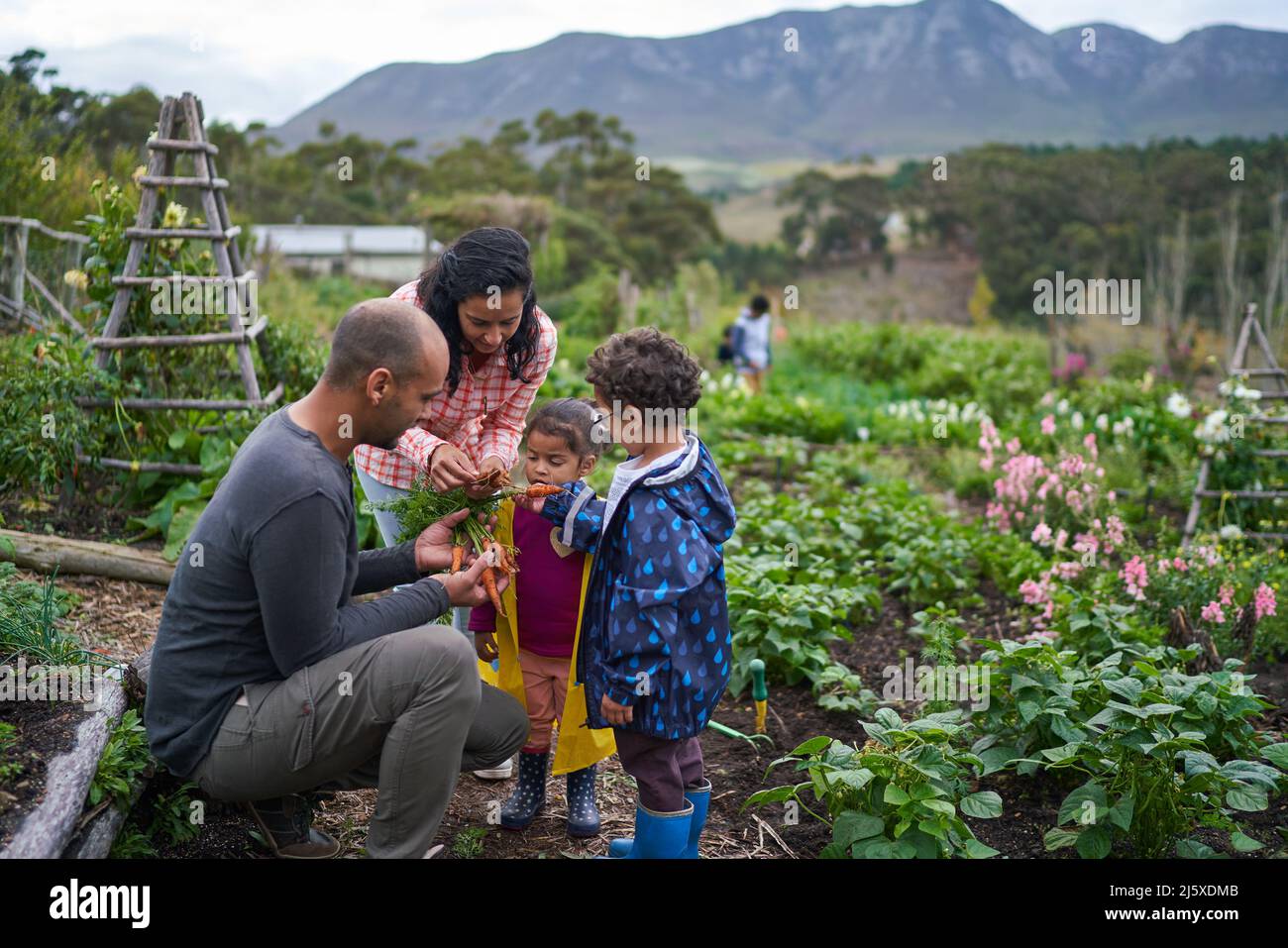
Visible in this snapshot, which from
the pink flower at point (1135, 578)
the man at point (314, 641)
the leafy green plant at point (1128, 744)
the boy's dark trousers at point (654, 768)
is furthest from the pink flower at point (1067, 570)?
the man at point (314, 641)

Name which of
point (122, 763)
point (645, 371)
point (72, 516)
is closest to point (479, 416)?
point (645, 371)

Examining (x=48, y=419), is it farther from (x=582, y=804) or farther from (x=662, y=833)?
(x=662, y=833)

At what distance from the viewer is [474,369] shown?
3328 millimetres

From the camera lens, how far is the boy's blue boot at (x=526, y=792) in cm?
318

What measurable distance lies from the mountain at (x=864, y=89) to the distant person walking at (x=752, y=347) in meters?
115

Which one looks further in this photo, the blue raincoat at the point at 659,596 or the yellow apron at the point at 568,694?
the yellow apron at the point at 568,694

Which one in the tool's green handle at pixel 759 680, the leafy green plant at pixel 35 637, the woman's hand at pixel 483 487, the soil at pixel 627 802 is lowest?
the soil at pixel 627 802

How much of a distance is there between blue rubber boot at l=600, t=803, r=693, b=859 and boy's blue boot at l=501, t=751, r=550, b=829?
19.7 inches

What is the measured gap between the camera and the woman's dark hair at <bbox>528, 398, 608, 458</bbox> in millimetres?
2891

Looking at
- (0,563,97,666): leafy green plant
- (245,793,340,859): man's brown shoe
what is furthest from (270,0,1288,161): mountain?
(245,793,340,859): man's brown shoe

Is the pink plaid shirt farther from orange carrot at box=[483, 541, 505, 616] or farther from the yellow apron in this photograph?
orange carrot at box=[483, 541, 505, 616]

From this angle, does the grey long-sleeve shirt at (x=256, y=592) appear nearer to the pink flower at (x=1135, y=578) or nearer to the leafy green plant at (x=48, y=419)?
the leafy green plant at (x=48, y=419)
